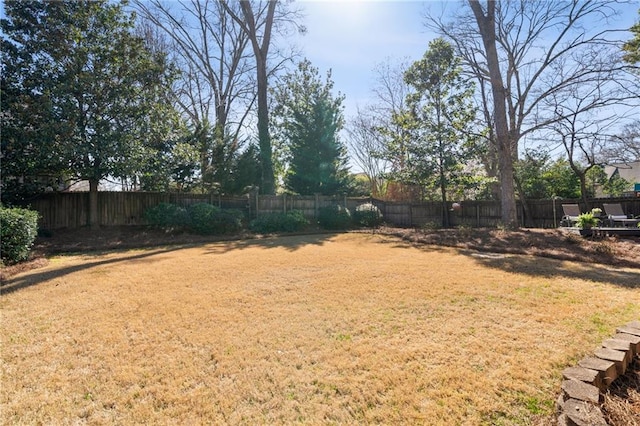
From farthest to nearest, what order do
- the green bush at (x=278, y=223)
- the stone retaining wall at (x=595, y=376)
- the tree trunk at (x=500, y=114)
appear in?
the green bush at (x=278, y=223) → the tree trunk at (x=500, y=114) → the stone retaining wall at (x=595, y=376)

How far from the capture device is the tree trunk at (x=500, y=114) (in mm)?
11578

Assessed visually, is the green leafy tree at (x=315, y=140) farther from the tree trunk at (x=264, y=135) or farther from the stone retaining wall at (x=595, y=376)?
the stone retaining wall at (x=595, y=376)

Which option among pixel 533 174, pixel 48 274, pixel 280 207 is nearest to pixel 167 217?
pixel 280 207

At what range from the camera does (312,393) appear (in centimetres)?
224

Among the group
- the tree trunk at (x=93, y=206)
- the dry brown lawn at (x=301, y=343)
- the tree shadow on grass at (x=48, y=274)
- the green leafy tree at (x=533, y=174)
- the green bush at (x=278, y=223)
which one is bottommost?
the dry brown lawn at (x=301, y=343)

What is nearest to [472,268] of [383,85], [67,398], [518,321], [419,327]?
[518,321]

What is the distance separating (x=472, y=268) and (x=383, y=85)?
2042cm

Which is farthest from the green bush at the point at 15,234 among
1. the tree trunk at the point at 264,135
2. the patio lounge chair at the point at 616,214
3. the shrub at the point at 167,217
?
the patio lounge chair at the point at 616,214

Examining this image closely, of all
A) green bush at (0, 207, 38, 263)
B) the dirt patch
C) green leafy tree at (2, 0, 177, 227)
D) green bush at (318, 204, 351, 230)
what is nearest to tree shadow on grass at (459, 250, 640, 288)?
the dirt patch

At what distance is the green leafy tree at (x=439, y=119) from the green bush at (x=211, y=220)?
8.93 meters

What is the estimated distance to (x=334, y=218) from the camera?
14562 mm

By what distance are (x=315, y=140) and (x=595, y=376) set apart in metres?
16.3

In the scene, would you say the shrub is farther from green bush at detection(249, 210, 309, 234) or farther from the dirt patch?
the dirt patch

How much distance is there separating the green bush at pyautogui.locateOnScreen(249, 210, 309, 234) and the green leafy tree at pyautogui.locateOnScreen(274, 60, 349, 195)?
14.6ft
